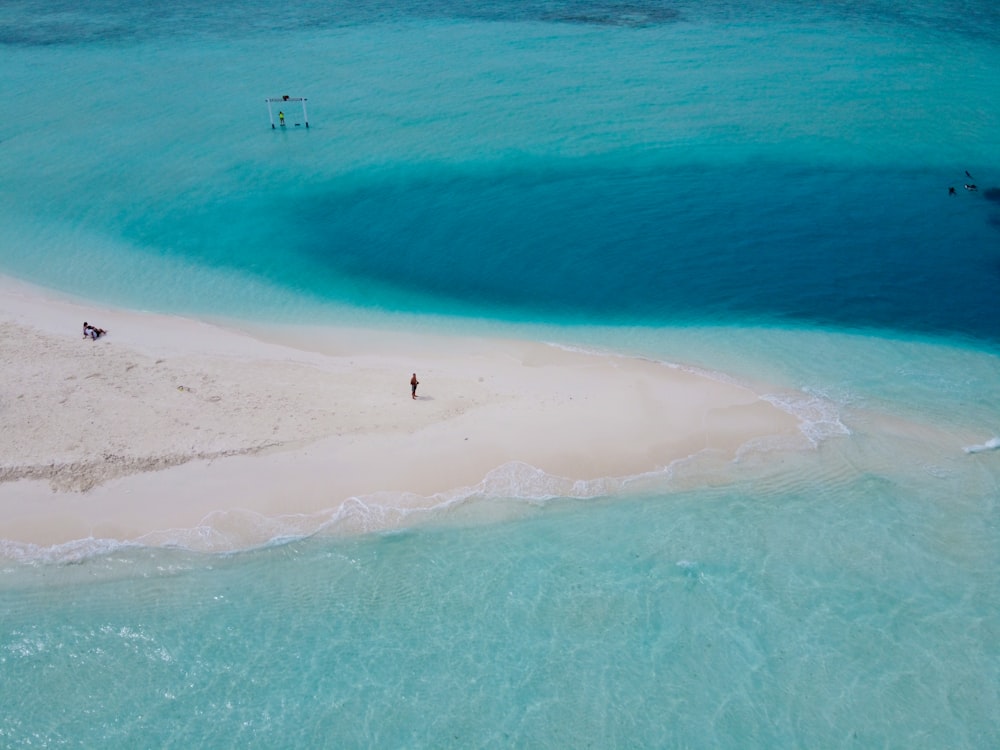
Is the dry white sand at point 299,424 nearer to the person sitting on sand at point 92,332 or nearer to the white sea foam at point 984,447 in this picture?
the person sitting on sand at point 92,332

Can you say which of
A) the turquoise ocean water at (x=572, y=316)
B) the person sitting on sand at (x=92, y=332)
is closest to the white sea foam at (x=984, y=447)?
the turquoise ocean water at (x=572, y=316)

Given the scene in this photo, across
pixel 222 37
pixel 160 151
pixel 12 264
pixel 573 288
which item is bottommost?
pixel 573 288

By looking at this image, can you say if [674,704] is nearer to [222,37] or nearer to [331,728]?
[331,728]

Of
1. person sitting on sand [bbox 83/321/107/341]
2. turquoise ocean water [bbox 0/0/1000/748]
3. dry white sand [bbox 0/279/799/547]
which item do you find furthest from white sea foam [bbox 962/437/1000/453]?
person sitting on sand [bbox 83/321/107/341]

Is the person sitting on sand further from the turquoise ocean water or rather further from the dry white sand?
the turquoise ocean water

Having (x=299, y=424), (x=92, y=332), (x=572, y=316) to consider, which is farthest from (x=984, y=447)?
(x=92, y=332)

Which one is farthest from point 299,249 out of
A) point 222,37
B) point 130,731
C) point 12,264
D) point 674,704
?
point 222,37
